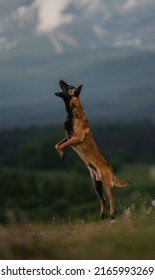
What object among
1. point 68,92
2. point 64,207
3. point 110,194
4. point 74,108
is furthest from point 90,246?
point 64,207

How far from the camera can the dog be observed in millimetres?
12773

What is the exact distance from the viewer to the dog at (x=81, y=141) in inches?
503

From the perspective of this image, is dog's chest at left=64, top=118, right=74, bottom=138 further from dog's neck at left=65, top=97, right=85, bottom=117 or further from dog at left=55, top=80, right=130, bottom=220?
dog's neck at left=65, top=97, right=85, bottom=117

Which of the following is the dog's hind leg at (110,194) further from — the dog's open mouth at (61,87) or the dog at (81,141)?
the dog's open mouth at (61,87)

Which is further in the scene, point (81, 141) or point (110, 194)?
point (110, 194)

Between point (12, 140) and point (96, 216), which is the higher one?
point (12, 140)

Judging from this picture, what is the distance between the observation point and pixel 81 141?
41.7 ft

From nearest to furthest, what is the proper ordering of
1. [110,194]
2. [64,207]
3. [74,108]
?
[74,108]
[110,194]
[64,207]

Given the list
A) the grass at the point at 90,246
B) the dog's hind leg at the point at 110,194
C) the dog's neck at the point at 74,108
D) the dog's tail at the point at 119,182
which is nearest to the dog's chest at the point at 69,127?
the dog's neck at the point at 74,108

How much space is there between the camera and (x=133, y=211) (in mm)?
12867

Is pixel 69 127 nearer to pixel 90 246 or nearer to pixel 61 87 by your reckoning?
pixel 61 87
